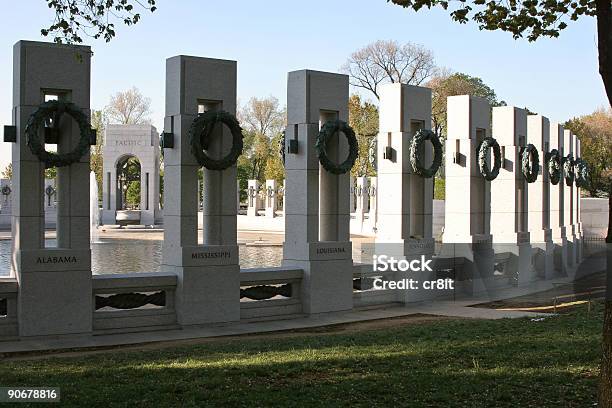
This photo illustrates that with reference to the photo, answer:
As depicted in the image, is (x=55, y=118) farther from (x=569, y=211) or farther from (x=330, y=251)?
(x=569, y=211)

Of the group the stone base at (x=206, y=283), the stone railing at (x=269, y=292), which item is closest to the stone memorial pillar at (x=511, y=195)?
the stone railing at (x=269, y=292)

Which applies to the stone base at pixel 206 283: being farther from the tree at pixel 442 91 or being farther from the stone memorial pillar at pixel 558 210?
the tree at pixel 442 91

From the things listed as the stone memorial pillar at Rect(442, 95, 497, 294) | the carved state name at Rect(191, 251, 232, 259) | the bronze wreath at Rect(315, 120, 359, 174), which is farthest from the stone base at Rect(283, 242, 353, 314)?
the stone memorial pillar at Rect(442, 95, 497, 294)

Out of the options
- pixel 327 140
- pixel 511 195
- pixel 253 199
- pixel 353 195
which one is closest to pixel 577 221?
pixel 511 195

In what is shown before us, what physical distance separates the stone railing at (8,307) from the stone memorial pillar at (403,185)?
9122 millimetres

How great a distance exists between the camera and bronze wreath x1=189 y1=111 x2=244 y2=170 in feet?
52.3

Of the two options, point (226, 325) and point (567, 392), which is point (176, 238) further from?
point (567, 392)

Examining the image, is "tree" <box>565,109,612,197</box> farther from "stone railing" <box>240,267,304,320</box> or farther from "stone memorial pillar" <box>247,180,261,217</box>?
"stone railing" <box>240,267,304,320</box>

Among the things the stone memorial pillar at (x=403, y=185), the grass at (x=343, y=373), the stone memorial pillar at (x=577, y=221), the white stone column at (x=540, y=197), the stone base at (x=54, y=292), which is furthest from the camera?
the stone memorial pillar at (x=577, y=221)

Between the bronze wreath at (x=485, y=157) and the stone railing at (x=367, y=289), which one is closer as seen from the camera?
the stone railing at (x=367, y=289)

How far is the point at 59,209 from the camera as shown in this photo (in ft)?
49.0

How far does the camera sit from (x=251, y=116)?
282 ft

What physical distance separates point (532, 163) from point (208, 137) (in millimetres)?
13185

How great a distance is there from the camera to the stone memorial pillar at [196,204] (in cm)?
1609
